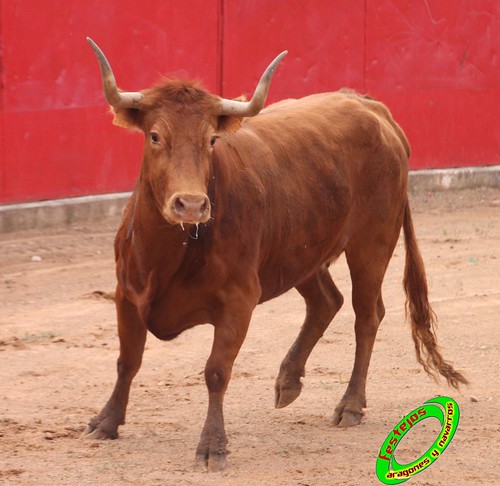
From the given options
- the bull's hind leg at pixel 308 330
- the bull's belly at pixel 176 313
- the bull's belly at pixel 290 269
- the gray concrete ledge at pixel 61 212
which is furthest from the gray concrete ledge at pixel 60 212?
the bull's belly at pixel 176 313

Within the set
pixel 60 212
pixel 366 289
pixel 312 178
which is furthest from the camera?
pixel 60 212

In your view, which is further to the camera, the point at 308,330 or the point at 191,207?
the point at 308,330

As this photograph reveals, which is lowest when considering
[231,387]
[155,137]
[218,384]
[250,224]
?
[231,387]

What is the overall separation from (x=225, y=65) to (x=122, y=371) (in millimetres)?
6545

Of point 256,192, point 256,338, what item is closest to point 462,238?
point 256,338

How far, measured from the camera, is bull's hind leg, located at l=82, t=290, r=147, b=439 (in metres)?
5.38

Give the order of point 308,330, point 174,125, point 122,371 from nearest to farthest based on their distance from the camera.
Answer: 1. point 174,125
2. point 122,371
3. point 308,330

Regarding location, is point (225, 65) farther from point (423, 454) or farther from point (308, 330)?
point (423, 454)

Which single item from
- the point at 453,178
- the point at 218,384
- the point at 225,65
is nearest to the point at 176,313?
the point at 218,384

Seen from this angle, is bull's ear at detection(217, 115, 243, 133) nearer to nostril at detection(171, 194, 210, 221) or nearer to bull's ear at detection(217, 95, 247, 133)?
bull's ear at detection(217, 95, 247, 133)

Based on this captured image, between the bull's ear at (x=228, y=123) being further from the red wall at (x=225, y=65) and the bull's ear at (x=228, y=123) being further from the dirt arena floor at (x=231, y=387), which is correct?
the red wall at (x=225, y=65)

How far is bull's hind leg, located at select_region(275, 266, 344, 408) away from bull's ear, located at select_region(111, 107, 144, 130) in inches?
60.6

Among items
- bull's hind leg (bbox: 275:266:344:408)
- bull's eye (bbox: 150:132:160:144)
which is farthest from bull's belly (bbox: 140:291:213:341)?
bull's hind leg (bbox: 275:266:344:408)

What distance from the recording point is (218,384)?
199 inches
